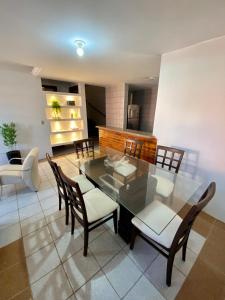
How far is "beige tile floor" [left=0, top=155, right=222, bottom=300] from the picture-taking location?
1.16 m

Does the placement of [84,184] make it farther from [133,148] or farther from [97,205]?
[133,148]

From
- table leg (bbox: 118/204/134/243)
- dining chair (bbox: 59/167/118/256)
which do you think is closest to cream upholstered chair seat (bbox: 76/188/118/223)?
dining chair (bbox: 59/167/118/256)

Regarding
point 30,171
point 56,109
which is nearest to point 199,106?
point 30,171

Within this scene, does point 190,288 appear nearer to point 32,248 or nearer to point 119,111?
point 32,248

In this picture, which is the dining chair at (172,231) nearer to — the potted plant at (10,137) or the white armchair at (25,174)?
the white armchair at (25,174)

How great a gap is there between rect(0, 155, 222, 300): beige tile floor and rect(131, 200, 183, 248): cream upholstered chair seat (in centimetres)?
43

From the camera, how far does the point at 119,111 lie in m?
5.41

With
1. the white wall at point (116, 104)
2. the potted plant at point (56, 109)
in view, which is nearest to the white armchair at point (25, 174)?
the potted plant at point (56, 109)

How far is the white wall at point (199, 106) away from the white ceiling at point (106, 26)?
0.20m

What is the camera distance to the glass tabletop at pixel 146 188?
53.7 inches

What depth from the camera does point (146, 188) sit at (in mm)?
1762

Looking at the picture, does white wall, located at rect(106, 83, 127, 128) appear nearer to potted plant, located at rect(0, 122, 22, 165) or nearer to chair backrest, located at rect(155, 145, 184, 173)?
chair backrest, located at rect(155, 145, 184, 173)

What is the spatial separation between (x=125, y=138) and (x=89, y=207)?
2050mm

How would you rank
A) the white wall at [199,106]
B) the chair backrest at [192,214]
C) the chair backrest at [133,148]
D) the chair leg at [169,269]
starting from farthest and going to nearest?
the chair backrest at [133,148], the white wall at [199,106], the chair leg at [169,269], the chair backrest at [192,214]
